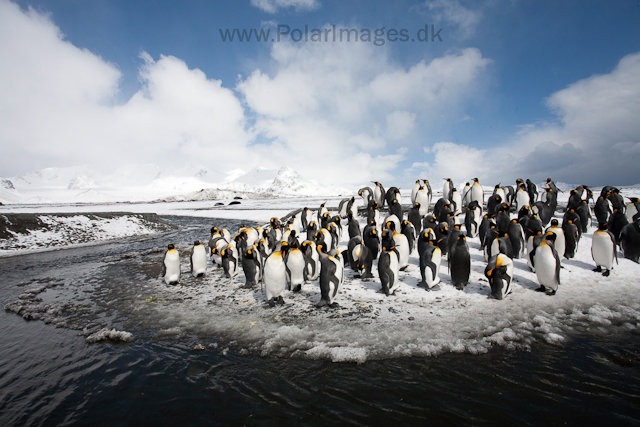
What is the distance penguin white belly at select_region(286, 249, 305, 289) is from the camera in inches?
268

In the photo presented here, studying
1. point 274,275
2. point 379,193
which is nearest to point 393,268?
point 274,275

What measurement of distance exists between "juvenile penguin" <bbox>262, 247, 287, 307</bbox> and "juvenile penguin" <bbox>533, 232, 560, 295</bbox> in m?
5.22

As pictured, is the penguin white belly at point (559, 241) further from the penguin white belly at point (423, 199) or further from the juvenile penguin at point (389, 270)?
the penguin white belly at point (423, 199)

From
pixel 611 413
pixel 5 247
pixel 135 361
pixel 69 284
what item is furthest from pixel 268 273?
pixel 5 247

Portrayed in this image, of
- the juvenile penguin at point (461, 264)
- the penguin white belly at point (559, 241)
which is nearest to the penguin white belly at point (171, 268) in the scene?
the juvenile penguin at point (461, 264)

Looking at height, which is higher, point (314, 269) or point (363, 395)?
point (314, 269)

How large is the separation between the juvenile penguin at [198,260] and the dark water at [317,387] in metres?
3.88

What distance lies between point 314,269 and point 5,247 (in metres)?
15.7

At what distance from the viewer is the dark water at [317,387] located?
3.09m

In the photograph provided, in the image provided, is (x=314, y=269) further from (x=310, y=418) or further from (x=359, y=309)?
(x=310, y=418)

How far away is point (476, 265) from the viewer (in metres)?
7.74

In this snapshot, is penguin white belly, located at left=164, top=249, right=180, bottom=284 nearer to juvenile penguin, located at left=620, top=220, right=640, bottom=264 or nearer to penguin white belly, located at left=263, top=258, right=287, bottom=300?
penguin white belly, located at left=263, top=258, right=287, bottom=300

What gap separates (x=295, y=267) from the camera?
6.85 meters

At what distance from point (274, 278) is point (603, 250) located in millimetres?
7475
